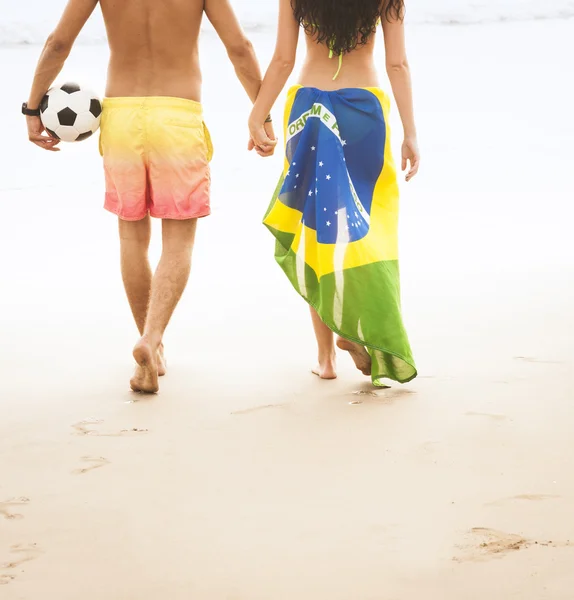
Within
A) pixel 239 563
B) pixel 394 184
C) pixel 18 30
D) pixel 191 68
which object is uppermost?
pixel 18 30

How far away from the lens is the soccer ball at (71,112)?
140 inches

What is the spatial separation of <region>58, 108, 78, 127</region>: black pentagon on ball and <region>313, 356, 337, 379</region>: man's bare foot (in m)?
1.30

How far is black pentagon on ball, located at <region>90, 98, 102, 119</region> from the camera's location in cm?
357

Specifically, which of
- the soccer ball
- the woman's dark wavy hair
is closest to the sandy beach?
the soccer ball

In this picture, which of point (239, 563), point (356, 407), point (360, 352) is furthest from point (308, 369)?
point (239, 563)

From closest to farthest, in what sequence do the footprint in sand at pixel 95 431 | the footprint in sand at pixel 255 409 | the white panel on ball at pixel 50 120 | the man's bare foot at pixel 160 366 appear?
the footprint in sand at pixel 95 431, the footprint in sand at pixel 255 409, the white panel on ball at pixel 50 120, the man's bare foot at pixel 160 366

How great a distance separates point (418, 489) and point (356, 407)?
76cm

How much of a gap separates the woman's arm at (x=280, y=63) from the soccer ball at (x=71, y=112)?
1.99 ft

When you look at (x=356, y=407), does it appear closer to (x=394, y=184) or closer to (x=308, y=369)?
(x=308, y=369)

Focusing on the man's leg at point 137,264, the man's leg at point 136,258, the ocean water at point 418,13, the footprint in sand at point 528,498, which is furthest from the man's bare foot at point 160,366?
the ocean water at point 418,13

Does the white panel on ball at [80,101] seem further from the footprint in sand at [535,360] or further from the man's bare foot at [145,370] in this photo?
the footprint in sand at [535,360]

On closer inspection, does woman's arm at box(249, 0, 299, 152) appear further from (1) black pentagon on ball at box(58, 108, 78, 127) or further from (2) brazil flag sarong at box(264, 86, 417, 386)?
(1) black pentagon on ball at box(58, 108, 78, 127)

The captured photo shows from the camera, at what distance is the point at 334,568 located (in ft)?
6.77

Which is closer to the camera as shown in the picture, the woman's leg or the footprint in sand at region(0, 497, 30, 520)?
the footprint in sand at region(0, 497, 30, 520)
